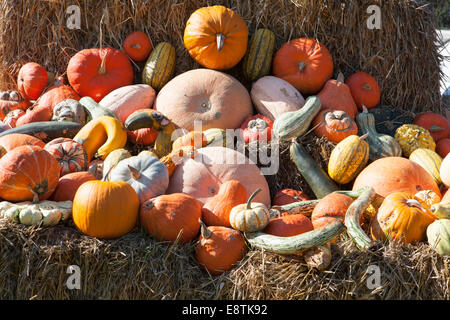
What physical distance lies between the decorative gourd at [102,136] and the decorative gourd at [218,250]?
1.52 meters

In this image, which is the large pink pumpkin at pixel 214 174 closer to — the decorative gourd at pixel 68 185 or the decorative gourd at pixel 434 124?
the decorative gourd at pixel 68 185

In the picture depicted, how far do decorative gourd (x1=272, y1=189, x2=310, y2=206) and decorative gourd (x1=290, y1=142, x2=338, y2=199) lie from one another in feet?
0.41

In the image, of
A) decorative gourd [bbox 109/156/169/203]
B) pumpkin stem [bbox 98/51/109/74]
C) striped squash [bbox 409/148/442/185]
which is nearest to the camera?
decorative gourd [bbox 109/156/169/203]

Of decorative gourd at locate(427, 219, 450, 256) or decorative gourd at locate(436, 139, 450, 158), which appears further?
decorative gourd at locate(436, 139, 450, 158)

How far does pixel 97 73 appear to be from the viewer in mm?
5359

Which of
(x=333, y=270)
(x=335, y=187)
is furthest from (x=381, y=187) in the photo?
(x=333, y=270)

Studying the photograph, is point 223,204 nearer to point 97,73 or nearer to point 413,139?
point 413,139

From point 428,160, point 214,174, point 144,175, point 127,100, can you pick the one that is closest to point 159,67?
point 127,100

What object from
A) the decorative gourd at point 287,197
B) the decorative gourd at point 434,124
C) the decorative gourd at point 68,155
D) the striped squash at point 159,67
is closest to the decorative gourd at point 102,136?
the decorative gourd at point 68,155

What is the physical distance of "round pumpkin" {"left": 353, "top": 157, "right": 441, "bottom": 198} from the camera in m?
3.97

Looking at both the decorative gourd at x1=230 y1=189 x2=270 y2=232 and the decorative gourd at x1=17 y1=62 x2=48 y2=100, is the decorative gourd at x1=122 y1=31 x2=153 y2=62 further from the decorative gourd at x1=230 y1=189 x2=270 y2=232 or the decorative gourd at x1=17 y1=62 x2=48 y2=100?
the decorative gourd at x1=230 y1=189 x2=270 y2=232

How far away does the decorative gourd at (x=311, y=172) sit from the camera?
4.30 meters

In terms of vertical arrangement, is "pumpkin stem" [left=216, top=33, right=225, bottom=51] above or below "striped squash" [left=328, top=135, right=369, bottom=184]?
above

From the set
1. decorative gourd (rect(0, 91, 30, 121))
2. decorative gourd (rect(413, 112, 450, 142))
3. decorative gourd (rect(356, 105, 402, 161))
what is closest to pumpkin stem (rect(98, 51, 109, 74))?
decorative gourd (rect(0, 91, 30, 121))
